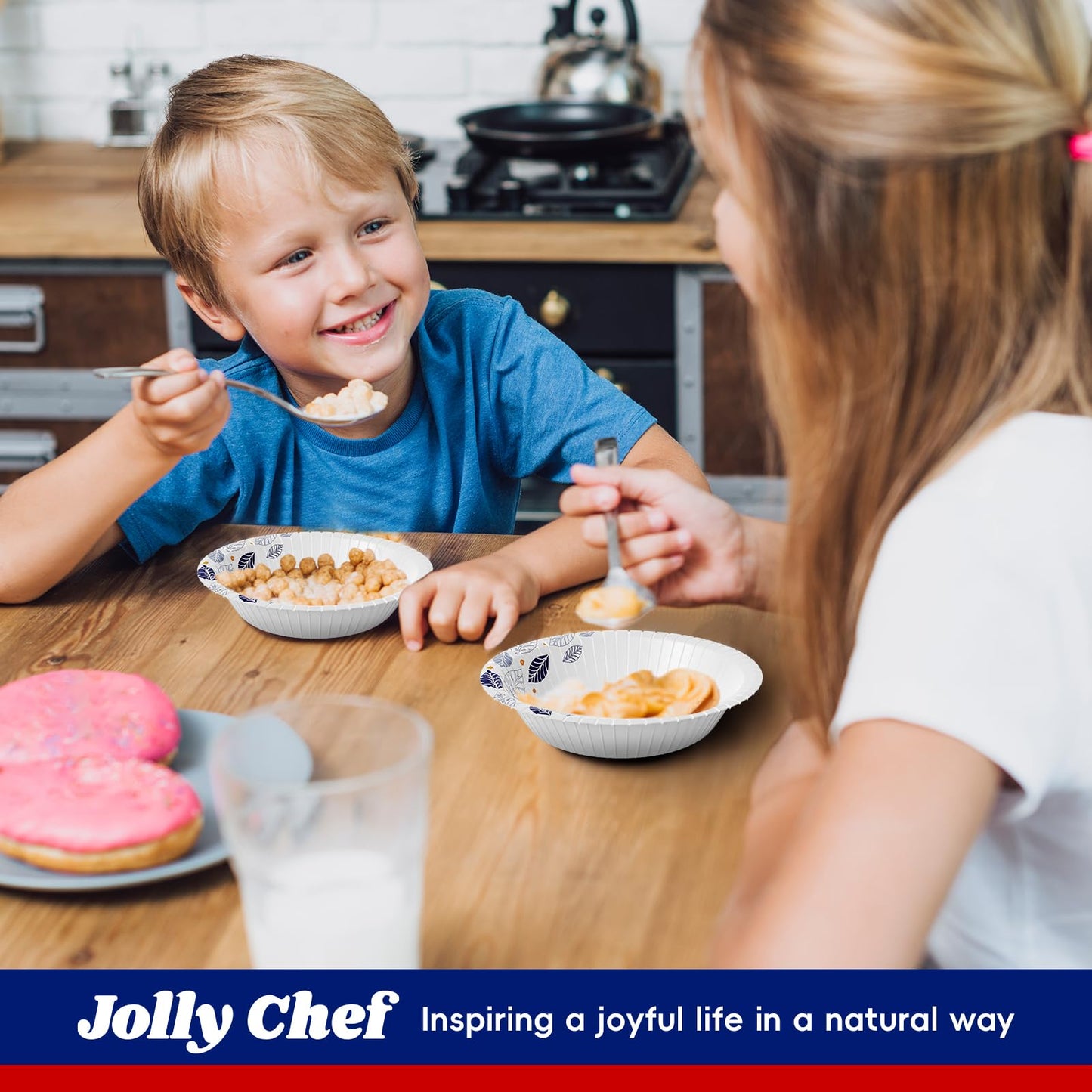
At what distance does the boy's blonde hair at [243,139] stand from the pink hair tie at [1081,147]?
82cm

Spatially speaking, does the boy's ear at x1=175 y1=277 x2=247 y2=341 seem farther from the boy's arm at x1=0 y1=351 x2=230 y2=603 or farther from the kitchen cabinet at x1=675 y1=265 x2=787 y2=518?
the kitchen cabinet at x1=675 y1=265 x2=787 y2=518

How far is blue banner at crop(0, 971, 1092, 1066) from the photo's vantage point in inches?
26.6

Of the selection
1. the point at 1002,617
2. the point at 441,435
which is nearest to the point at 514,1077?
the point at 1002,617

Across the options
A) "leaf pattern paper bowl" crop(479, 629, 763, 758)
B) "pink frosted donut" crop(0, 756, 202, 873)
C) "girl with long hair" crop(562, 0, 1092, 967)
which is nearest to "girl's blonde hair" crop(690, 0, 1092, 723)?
"girl with long hair" crop(562, 0, 1092, 967)

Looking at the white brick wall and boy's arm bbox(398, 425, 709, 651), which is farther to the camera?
the white brick wall

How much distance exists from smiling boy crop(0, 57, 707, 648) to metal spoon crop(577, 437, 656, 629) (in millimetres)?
125

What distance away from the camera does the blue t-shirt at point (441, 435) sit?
60.6 inches

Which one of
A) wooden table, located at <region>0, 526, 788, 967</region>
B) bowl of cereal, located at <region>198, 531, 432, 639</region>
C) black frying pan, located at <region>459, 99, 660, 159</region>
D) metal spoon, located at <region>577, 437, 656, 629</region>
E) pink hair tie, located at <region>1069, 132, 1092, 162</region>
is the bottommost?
wooden table, located at <region>0, 526, 788, 967</region>

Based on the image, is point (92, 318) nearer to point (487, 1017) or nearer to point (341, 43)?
point (341, 43)

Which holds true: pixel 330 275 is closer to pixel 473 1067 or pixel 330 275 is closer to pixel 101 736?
pixel 101 736

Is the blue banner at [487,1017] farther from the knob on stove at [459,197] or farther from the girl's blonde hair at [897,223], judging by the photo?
the knob on stove at [459,197]

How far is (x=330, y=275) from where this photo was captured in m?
1.41

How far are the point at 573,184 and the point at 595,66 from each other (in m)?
0.34

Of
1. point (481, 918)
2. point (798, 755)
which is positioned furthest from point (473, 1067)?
point (798, 755)
